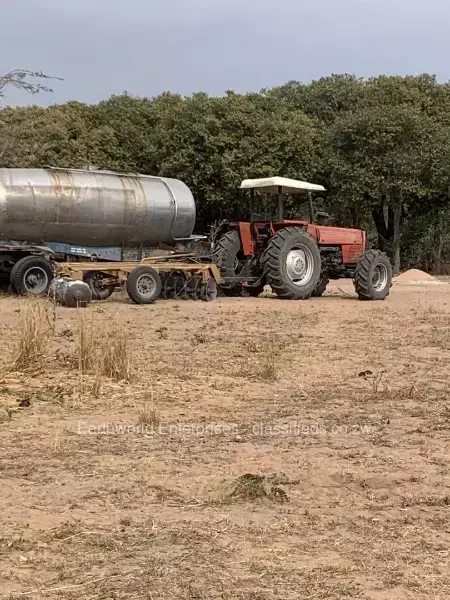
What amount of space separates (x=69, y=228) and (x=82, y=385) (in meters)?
9.87

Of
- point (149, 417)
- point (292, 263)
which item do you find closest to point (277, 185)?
point (292, 263)

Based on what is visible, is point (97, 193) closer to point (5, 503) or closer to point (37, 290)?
point (37, 290)

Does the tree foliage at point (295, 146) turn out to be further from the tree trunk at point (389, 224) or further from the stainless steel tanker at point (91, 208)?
the stainless steel tanker at point (91, 208)

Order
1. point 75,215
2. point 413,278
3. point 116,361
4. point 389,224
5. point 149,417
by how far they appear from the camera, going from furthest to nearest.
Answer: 1. point 389,224
2. point 413,278
3. point 75,215
4. point 116,361
5. point 149,417

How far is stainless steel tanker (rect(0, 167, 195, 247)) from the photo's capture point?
1566cm

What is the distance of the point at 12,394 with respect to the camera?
6551 millimetres

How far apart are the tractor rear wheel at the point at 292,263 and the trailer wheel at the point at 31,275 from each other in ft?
13.5

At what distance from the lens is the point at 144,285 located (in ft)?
47.6

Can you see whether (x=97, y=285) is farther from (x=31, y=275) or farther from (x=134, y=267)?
(x=31, y=275)

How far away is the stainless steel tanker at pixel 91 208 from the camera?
51.4 feet

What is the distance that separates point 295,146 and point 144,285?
547 inches

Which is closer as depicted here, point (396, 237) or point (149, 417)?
point (149, 417)

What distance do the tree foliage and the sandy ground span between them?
1727 cm

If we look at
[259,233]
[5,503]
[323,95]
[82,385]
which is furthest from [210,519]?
[323,95]
